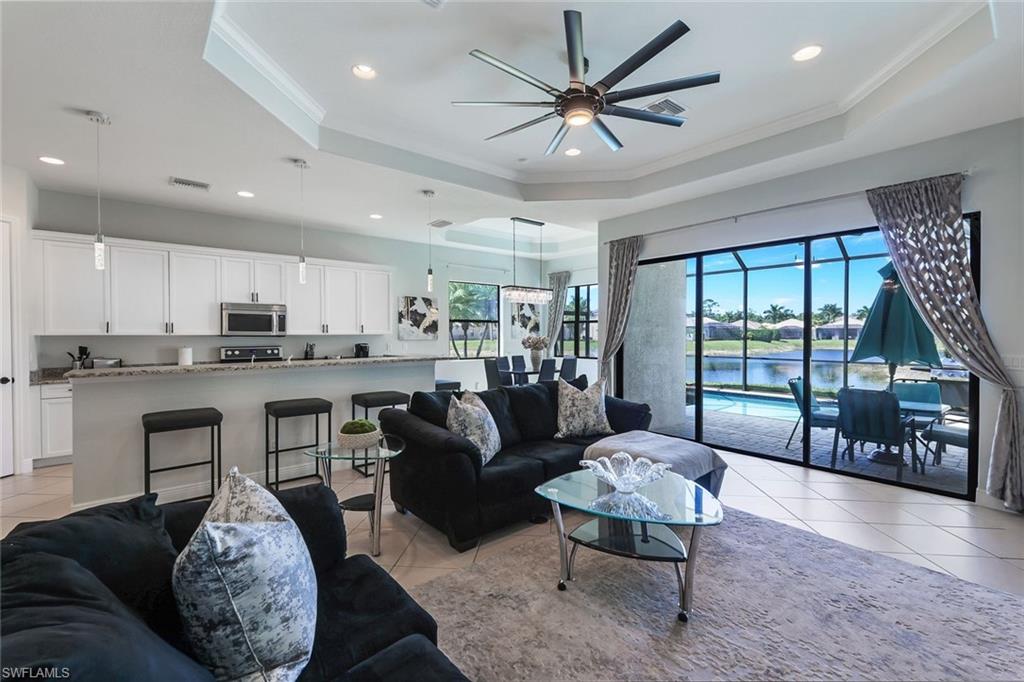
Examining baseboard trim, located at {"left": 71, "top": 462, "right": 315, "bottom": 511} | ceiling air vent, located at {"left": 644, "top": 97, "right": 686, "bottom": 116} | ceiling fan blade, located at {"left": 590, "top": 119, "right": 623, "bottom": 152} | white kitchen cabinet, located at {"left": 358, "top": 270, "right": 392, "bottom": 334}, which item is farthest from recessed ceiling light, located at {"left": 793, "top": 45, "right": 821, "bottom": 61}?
white kitchen cabinet, located at {"left": 358, "top": 270, "right": 392, "bottom": 334}

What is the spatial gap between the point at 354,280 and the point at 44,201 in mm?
3277

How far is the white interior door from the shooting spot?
4.12 m

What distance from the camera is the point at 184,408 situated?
12.1ft

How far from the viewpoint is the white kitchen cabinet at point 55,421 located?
4488mm

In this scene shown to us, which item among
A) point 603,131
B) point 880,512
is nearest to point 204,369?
point 603,131

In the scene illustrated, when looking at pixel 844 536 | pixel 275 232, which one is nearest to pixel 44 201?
pixel 275 232

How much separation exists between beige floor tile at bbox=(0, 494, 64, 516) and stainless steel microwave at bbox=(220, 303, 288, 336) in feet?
7.32

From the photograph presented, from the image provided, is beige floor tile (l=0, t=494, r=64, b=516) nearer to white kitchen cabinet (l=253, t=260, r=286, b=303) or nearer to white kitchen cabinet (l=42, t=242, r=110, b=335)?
white kitchen cabinet (l=42, t=242, r=110, b=335)

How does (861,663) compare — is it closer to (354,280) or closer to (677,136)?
(677,136)

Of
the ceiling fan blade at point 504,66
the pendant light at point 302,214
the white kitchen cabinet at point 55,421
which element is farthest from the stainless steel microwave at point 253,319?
the ceiling fan blade at point 504,66

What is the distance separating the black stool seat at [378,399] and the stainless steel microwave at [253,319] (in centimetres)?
200

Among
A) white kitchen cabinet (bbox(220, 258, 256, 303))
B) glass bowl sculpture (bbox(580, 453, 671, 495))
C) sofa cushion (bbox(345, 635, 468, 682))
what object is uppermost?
white kitchen cabinet (bbox(220, 258, 256, 303))

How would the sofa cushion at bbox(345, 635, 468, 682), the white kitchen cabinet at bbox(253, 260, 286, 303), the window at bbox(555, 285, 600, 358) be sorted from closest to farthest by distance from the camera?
the sofa cushion at bbox(345, 635, 468, 682) < the white kitchen cabinet at bbox(253, 260, 286, 303) < the window at bbox(555, 285, 600, 358)

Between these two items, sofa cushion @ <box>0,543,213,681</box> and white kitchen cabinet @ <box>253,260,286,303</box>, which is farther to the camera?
white kitchen cabinet @ <box>253,260,286,303</box>
